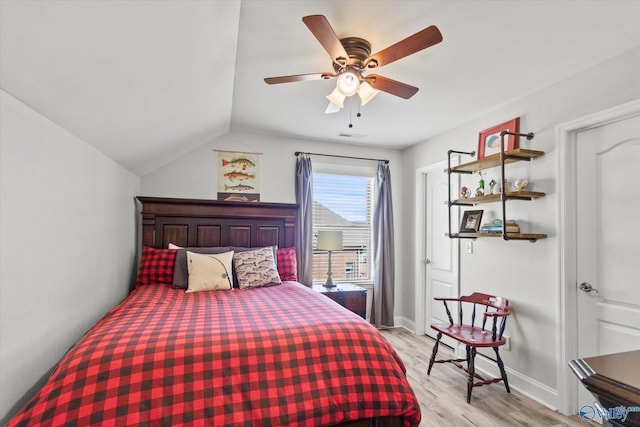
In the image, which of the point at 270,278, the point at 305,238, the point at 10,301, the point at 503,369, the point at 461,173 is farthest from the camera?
the point at 305,238

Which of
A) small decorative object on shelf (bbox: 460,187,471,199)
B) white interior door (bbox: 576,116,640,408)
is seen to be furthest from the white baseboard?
white interior door (bbox: 576,116,640,408)

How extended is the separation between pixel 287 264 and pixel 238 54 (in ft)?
6.87

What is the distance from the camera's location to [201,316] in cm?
186

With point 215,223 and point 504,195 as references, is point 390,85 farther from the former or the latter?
point 215,223

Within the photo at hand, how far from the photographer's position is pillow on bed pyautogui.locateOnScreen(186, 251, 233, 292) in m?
2.71

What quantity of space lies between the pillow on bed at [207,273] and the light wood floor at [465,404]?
1.84m

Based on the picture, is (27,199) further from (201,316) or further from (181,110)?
(181,110)

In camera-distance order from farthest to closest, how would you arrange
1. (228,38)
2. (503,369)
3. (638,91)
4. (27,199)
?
(503,369) → (638,91) → (228,38) → (27,199)

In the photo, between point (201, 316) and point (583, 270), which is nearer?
point (201, 316)

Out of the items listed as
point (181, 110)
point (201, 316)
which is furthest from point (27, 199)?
point (181, 110)

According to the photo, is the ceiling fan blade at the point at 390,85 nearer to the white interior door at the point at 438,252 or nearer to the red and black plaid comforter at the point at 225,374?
the red and black plaid comforter at the point at 225,374

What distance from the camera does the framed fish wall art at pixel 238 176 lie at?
12.3ft

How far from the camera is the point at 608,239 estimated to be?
2160 millimetres

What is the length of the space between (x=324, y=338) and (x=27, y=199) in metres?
1.54
